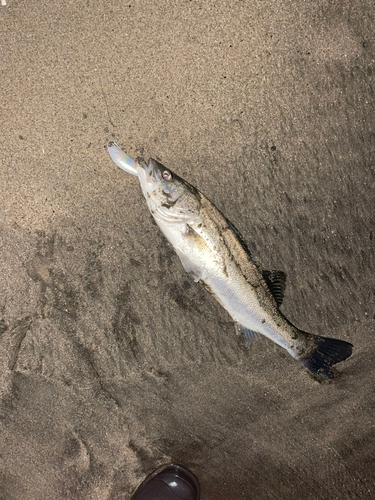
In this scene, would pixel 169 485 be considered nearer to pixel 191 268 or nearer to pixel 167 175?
pixel 191 268

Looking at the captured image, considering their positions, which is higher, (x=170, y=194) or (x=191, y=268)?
(x=170, y=194)

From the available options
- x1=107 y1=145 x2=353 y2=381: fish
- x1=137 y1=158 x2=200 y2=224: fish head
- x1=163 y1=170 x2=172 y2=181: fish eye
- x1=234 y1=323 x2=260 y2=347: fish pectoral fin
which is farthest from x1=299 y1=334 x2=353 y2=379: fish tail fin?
x1=163 y1=170 x2=172 y2=181: fish eye

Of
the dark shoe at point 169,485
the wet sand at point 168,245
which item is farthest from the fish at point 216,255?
the dark shoe at point 169,485

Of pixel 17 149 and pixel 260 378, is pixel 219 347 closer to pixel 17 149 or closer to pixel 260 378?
pixel 260 378

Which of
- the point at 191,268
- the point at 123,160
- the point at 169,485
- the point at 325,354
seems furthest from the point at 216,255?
the point at 169,485

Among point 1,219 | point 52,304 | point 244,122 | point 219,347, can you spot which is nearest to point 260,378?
point 219,347
